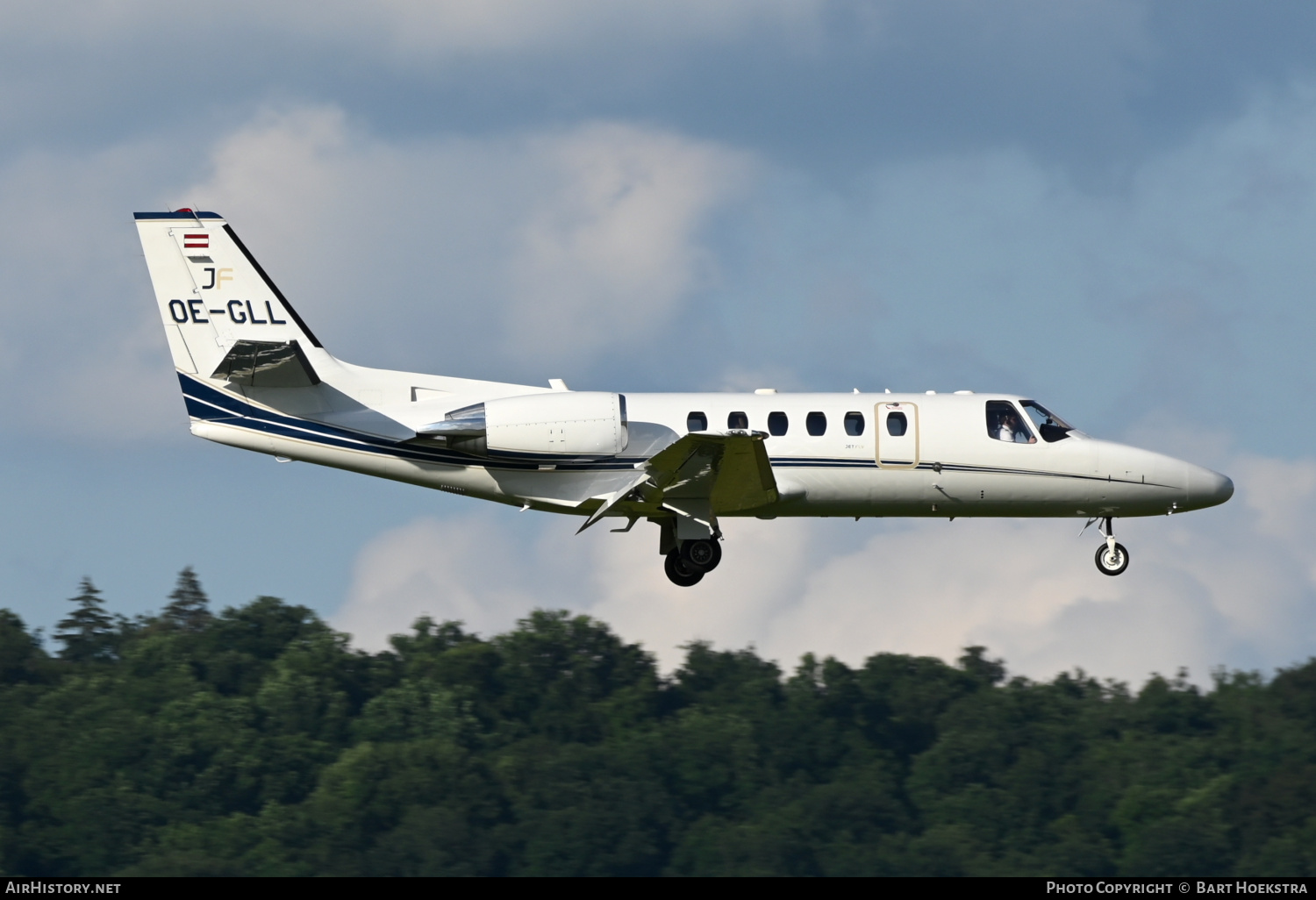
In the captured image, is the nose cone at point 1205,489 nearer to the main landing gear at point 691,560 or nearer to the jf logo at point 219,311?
the main landing gear at point 691,560

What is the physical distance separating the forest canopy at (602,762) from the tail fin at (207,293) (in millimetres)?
25715

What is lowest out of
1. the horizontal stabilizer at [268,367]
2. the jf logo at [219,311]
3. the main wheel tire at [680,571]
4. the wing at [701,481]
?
the main wheel tire at [680,571]

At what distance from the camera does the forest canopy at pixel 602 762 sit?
180ft

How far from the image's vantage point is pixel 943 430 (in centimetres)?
2716

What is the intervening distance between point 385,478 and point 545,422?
3002 millimetres

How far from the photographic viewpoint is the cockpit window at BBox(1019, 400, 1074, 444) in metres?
27.8

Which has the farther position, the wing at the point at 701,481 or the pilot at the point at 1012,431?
the pilot at the point at 1012,431

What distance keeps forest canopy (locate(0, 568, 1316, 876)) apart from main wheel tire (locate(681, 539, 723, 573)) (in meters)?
26.7

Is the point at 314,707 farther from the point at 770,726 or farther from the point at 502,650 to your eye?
the point at 770,726

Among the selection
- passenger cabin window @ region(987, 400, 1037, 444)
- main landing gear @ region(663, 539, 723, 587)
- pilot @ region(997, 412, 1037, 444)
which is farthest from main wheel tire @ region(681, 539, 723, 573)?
pilot @ region(997, 412, 1037, 444)

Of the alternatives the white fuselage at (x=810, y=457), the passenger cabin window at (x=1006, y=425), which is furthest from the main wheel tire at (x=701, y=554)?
the passenger cabin window at (x=1006, y=425)

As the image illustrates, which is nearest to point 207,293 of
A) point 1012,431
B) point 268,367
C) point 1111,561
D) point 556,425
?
point 268,367
